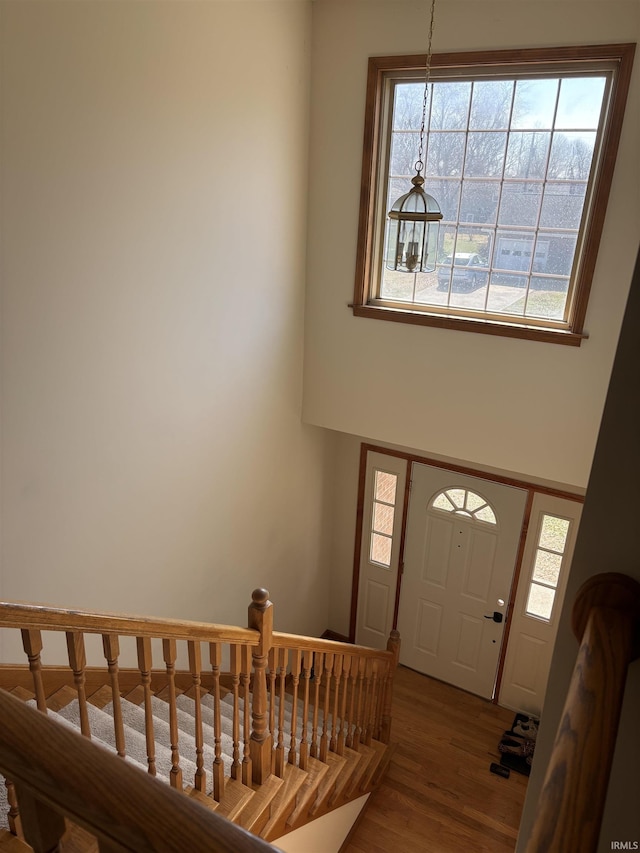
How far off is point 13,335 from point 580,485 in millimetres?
3244

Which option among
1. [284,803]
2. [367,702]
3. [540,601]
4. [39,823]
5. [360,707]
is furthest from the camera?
[540,601]

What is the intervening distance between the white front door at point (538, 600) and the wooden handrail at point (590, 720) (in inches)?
150

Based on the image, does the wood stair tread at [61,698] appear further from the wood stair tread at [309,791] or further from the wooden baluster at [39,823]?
the wooden baluster at [39,823]

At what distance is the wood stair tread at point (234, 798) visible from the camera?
87.0 inches

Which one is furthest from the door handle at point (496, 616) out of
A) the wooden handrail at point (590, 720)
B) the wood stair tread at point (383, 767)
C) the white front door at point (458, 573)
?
the wooden handrail at point (590, 720)

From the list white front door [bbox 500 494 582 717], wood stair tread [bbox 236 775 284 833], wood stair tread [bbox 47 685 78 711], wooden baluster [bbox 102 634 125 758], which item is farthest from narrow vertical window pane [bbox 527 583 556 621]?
wooden baluster [bbox 102 634 125 758]

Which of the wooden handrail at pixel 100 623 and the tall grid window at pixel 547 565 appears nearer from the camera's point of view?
the wooden handrail at pixel 100 623

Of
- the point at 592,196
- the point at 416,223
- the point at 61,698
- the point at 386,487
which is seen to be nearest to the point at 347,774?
the point at 61,698

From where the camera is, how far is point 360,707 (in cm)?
366

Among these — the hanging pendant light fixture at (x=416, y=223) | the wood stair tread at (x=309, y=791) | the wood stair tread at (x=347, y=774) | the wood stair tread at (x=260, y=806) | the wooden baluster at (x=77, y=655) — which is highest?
the hanging pendant light fixture at (x=416, y=223)

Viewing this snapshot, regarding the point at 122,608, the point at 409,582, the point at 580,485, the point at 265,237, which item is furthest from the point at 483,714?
the point at 265,237

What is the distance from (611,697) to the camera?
0.73 meters

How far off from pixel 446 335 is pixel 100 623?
9.73 ft

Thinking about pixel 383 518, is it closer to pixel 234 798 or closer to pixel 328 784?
pixel 328 784
